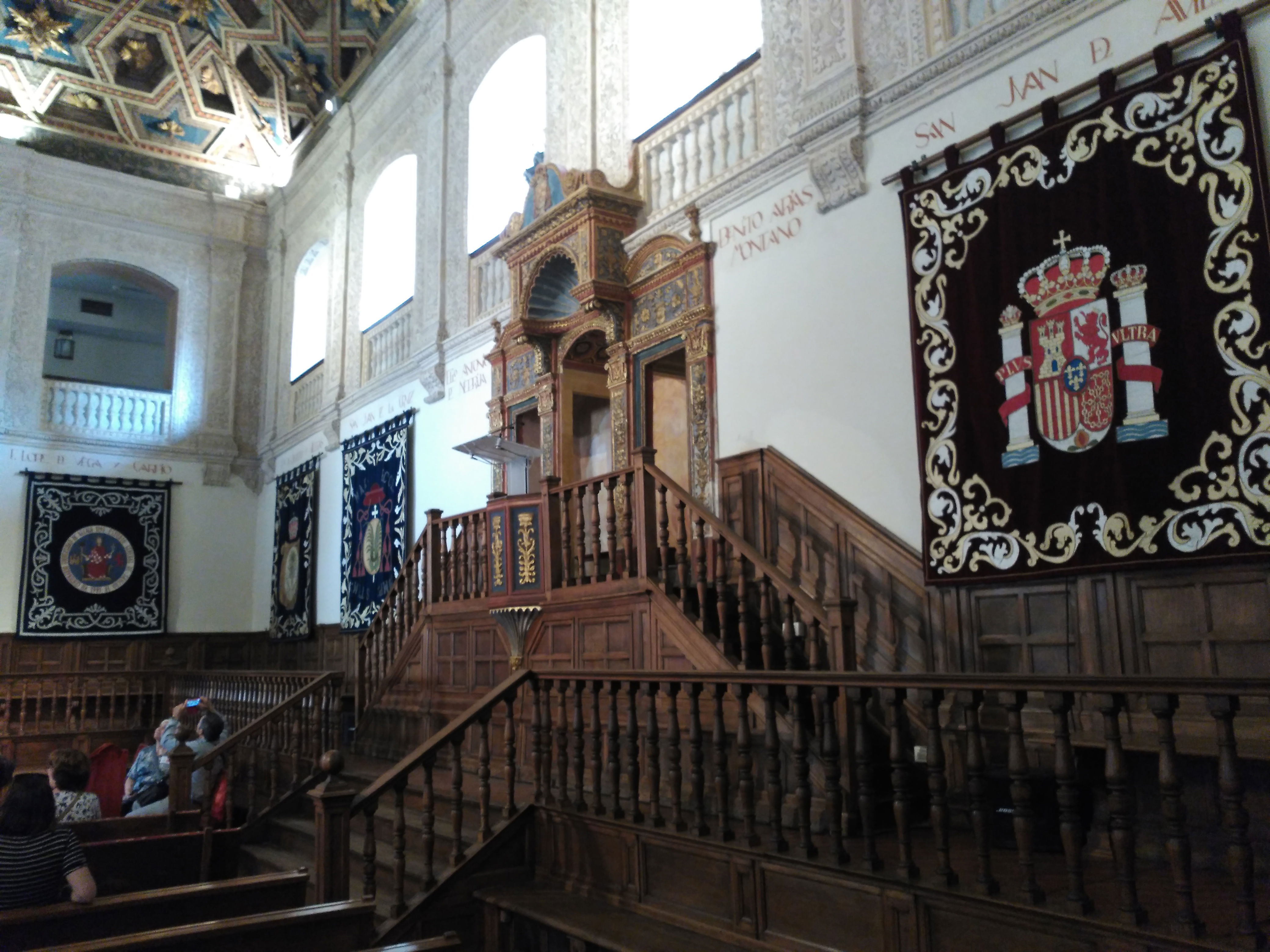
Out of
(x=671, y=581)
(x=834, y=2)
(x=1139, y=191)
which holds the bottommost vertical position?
(x=671, y=581)

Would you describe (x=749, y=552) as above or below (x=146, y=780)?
above

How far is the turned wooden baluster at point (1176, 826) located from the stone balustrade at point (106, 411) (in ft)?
49.2

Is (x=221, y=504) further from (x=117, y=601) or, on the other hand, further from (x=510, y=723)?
(x=510, y=723)

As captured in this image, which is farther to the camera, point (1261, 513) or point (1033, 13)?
point (1033, 13)

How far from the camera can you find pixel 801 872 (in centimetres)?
381

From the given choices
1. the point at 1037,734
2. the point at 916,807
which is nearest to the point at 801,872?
the point at 916,807

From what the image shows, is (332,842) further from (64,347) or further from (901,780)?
(64,347)

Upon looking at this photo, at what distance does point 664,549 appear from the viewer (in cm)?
591

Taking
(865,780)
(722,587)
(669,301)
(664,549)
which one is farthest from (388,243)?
(865,780)

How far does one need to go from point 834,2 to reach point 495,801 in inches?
211

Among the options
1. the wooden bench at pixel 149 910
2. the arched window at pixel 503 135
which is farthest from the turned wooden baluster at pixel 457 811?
the arched window at pixel 503 135

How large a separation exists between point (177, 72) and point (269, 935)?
14.2 meters

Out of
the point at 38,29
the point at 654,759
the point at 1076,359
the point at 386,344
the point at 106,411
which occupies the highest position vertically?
the point at 38,29

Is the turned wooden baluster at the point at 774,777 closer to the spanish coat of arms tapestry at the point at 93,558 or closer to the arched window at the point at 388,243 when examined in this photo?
the arched window at the point at 388,243
